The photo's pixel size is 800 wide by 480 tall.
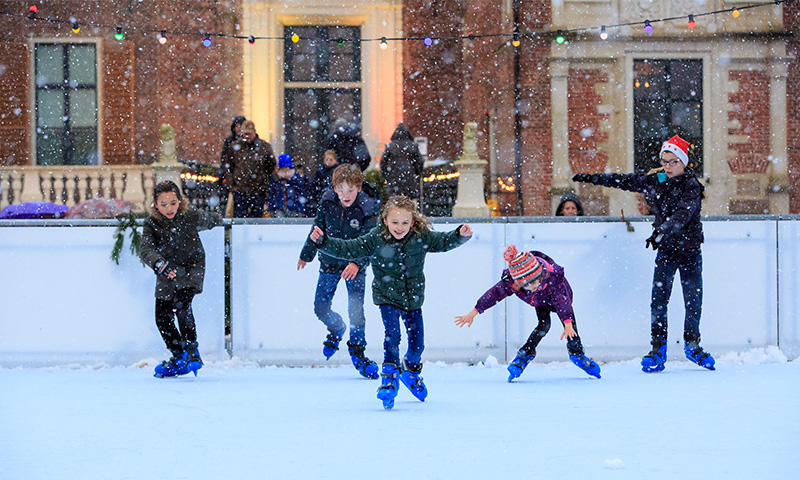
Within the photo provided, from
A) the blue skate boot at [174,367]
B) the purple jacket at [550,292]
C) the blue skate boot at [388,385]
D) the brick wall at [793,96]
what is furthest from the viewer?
the brick wall at [793,96]

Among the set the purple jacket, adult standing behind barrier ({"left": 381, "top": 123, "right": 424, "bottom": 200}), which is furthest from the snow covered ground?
adult standing behind barrier ({"left": 381, "top": 123, "right": 424, "bottom": 200})

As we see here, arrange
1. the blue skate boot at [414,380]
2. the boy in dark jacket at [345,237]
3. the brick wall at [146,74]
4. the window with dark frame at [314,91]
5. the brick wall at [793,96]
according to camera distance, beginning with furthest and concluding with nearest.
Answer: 1. the window with dark frame at [314,91]
2. the brick wall at [146,74]
3. the brick wall at [793,96]
4. the boy in dark jacket at [345,237]
5. the blue skate boot at [414,380]

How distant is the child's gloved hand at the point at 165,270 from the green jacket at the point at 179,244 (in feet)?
0.49

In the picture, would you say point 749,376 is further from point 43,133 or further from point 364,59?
point 43,133

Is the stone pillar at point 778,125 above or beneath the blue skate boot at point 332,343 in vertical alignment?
above

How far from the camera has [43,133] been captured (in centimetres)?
1579

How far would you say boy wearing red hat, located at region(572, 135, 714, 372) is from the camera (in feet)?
20.8

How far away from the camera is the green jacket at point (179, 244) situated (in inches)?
246

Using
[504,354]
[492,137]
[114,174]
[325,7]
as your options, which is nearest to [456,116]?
[492,137]

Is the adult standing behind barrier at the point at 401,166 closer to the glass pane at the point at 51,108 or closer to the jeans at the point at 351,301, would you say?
the jeans at the point at 351,301

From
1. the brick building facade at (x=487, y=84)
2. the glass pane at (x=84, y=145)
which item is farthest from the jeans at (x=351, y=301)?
the glass pane at (x=84, y=145)

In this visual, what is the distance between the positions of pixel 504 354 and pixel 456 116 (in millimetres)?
9677

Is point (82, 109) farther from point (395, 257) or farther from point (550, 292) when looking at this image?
point (395, 257)

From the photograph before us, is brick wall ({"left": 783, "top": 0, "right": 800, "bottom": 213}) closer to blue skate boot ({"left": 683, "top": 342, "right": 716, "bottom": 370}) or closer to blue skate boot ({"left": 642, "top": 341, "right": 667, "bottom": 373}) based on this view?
blue skate boot ({"left": 683, "top": 342, "right": 716, "bottom": 370})
